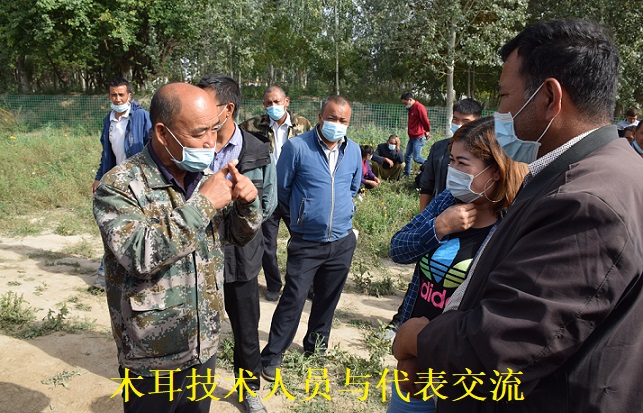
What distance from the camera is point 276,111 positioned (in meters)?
4.97

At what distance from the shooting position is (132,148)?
174 inches

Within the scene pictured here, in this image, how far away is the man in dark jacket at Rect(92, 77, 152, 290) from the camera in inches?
174

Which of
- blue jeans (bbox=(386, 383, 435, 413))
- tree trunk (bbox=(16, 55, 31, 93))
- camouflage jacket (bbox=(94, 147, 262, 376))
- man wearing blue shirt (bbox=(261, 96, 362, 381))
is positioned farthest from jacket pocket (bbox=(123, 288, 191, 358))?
tree trunk (bbox=(16, 55, 31, 93))

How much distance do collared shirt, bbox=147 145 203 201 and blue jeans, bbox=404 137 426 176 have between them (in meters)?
8.87

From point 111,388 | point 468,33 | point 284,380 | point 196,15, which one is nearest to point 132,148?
point 111,388

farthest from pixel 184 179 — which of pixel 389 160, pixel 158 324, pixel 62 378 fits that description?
pixel 389 160

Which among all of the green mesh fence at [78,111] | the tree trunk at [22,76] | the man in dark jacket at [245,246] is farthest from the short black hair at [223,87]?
the tree trunk at [22,76]

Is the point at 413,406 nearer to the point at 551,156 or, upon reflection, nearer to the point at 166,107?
the point at 551,156

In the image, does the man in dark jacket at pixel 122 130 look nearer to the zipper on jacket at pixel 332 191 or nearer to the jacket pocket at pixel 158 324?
the zipper on jacket at pixel 332 191

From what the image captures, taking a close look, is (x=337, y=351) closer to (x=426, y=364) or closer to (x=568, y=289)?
(x=426, y=364)

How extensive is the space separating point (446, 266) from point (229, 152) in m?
1.54

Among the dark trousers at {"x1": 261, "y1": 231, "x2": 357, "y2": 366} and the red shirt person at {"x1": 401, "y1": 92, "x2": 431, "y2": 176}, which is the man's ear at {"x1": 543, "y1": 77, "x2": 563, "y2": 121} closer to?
the dark trousers at {"x1": 261, "y1": 231, "x2": 357, "y2": 366}

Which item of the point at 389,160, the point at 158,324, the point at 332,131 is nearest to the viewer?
the point at 158,324

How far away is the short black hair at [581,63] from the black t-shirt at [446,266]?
37.4 inches
